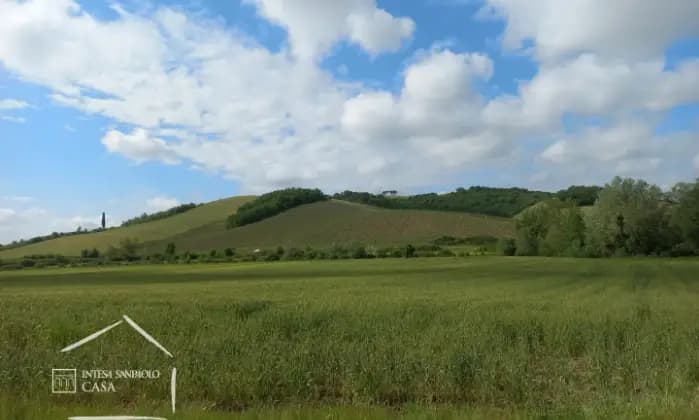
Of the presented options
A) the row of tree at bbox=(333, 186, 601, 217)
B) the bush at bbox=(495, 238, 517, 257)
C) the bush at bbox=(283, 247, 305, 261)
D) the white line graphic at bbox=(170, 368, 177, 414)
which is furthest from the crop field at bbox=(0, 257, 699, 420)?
the row of tree at bbox=(333, 186, 601, 217)

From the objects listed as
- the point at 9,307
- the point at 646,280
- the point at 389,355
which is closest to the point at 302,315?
the point at 389,355

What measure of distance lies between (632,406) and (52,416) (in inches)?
285

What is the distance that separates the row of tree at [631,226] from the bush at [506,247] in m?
0.16

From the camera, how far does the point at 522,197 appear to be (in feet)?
531

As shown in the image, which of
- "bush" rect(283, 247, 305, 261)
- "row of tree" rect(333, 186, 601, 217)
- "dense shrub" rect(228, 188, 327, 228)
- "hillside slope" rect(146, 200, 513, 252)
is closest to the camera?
"bush" rect(283, 247, 305, 261)

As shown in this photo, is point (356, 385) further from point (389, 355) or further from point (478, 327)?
point (478, 327)

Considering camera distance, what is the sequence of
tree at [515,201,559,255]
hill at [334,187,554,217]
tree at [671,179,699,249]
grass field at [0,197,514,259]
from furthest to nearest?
1. hill at [334,187,554,217]
2. grass field at [0,197,514,259]
3. tree at [515,201,559,255]
4. tree at [671,179,699,249]

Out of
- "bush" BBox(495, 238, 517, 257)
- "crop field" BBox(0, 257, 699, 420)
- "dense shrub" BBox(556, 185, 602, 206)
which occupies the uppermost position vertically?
"dense shrub" BBox(556, 185, 602, 206)

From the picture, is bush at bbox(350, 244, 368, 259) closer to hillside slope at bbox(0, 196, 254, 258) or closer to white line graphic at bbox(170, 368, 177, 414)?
hillside slope at bbox(0, 196, 254, 258)

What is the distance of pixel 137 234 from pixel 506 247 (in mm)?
88877

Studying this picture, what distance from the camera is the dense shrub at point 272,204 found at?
14612 cm

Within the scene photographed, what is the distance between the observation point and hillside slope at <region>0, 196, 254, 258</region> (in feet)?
441

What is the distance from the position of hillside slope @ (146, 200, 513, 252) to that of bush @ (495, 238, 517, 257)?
9847mm

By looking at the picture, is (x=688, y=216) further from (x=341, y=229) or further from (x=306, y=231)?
(x=306, y=231)
